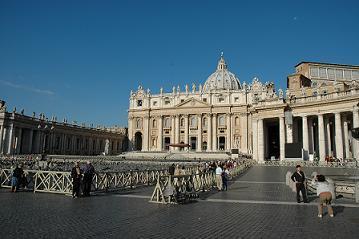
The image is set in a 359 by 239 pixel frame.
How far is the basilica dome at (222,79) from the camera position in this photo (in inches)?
4139

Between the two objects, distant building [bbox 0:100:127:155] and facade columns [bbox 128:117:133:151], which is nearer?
distant building [bbox 0:100:127:155]

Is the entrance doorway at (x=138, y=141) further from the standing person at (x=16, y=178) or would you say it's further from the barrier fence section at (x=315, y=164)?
the standing person at (x=16, y=178)

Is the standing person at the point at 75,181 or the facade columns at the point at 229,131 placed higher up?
the facade columns at the point at 229,131

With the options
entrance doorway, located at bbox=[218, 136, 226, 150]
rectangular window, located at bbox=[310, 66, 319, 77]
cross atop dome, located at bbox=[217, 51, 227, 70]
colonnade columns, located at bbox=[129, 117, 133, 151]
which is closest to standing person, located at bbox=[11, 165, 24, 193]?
rectangular window, located at bbox=[310, 66, 319, 77]

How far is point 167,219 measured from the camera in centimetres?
855

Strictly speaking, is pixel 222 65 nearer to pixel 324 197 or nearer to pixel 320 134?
pixel 320 134

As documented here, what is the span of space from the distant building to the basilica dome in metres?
42.2

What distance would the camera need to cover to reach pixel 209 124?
8000 cm

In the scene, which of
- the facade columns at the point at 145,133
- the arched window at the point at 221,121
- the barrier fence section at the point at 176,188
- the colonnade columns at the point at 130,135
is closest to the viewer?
the barrier fence section at the point at 176,188

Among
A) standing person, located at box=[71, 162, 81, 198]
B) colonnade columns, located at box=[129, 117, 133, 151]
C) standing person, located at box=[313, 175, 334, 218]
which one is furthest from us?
colonnade columns, located at box=[129, 117, 133, 151]

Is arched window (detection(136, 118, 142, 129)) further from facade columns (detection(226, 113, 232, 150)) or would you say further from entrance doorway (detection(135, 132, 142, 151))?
facade columns (detection(226, 113, 232, 150))

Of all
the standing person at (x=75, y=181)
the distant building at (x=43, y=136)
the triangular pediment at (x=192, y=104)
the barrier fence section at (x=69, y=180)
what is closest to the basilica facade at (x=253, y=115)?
the triangular pediment at (x=192, y=104)

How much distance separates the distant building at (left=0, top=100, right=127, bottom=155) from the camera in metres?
55.6

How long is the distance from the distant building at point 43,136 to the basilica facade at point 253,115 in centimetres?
1286
